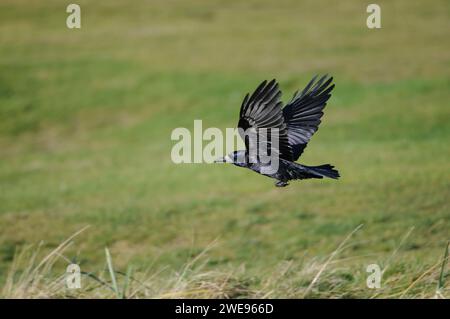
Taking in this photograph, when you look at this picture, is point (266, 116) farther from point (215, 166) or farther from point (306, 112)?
point (215, 166)

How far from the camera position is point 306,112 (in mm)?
4457

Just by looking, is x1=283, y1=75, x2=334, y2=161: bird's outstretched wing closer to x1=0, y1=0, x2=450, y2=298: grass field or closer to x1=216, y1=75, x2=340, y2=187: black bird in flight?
x1=216, y1=75, x2=340, y2=187: black bird in flight

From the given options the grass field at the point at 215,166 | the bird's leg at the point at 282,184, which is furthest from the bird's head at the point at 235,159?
the grass field at the point at 215,166

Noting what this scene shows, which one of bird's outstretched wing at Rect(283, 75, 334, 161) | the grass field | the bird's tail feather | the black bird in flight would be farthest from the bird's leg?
the grass field

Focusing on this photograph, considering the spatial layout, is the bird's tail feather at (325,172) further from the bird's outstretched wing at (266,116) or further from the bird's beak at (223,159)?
the bird's beak at (223,159)

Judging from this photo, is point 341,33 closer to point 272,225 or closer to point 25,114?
point 25,114

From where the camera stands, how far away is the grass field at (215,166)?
7469mm

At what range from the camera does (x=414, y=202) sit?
1143cm

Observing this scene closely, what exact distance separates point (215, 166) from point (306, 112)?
38.2 feet

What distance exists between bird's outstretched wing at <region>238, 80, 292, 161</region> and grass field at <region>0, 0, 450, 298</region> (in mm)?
2001

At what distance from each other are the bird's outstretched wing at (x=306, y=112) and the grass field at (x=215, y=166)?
1.40 metres
